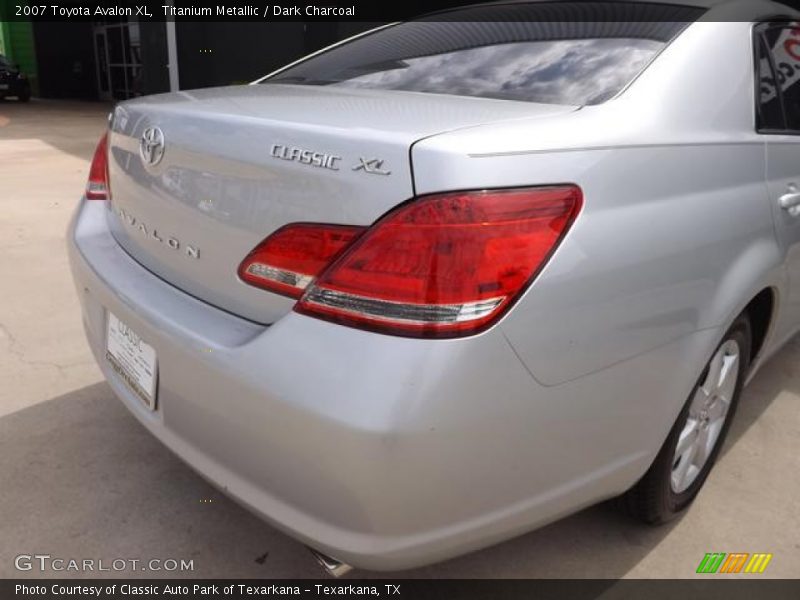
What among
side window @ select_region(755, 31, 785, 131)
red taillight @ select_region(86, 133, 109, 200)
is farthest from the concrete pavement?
side window @ select_region(755, 31, 785, 131)

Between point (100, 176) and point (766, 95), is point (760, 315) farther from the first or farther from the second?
point (100, 176)

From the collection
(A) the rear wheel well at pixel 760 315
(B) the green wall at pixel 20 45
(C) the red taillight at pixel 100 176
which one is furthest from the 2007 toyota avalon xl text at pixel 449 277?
(B) the green wall at pixel 20 45

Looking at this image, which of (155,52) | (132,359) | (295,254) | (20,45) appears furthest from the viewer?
(20,45)

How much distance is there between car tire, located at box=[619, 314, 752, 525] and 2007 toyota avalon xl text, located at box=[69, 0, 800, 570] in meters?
0.01

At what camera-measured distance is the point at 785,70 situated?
2.39 metres

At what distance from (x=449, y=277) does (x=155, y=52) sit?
1706 cm

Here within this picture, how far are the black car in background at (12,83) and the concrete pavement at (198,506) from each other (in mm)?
21318

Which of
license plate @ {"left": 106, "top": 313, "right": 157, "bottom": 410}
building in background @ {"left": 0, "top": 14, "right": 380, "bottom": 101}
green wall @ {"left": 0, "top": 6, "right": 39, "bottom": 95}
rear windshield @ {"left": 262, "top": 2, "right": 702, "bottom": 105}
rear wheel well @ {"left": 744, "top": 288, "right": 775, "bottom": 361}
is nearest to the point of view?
license plate @ {"left": 106, "top": 313, "right": 157, "bottom": 410}

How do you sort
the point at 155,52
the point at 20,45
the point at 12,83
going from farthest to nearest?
1. the point at 20,45
2. the point at 12,83
3. the point at 155,52

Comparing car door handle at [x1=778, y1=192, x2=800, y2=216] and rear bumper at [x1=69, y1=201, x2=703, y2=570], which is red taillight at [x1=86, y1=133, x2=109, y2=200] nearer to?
rear bumper at [x1=69, y1=201, x2=703, y2=570]

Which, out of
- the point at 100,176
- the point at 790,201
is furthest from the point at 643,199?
the point at 100,176

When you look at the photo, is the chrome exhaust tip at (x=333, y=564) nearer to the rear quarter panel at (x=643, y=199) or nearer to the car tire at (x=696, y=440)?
the rear quarter panel at (x=643, y=199)

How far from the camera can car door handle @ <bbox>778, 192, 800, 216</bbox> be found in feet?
6.81

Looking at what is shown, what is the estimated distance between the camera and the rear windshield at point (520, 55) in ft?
6.03
